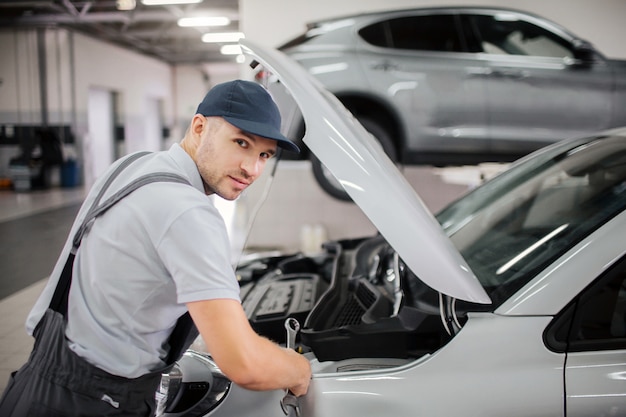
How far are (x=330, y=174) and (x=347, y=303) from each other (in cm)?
322

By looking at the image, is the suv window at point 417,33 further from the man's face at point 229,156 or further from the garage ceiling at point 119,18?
the garage ceiling at point 119,18

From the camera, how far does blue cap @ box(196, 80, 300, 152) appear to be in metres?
1.12

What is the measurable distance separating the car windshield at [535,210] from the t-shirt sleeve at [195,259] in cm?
75

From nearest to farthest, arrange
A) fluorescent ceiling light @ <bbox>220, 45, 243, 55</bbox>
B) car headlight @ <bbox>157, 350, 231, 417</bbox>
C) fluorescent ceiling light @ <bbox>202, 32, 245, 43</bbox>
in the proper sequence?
1. car headlight @ <bbox>157, 350, 231, 417</bbox>
2. fluorescent ceiling light @ <bbox>202, 32, 245, 43</bbox>
3. fluorescent ceiling light @ <bbox>220, 45, 243, 55</bbox>

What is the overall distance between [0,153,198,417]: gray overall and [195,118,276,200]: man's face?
93mm

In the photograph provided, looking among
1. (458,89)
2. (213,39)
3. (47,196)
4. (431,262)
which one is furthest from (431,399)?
(213,39)

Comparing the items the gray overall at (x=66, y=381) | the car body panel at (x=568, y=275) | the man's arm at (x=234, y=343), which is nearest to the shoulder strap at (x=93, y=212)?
the gray overall at (x=66, y=381)

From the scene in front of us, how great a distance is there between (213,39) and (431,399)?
45.1 ft

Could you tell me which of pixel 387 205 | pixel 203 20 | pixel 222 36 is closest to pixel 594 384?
pixel 387 205

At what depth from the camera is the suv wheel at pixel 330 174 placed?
4.76 metres

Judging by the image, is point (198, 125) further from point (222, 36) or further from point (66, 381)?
point (222, 36)

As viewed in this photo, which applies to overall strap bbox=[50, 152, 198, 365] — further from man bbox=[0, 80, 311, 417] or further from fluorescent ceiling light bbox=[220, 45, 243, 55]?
fluorescent ceiling light bbox=[220, 45, 243, 55]

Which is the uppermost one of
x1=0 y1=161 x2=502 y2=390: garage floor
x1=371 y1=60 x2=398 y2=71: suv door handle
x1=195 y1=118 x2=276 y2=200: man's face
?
x1=371 y1=60 x2=398 y2=71: suv door handle

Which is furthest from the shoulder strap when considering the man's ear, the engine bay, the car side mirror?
the car side mirror
